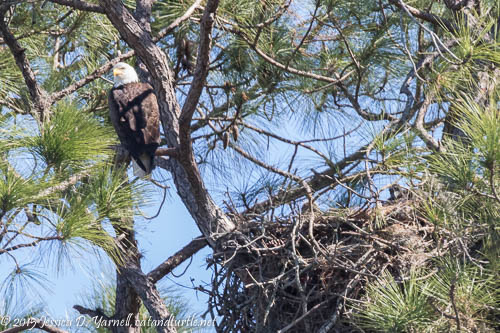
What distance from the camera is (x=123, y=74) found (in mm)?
3344

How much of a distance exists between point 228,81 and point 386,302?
147 centimetres

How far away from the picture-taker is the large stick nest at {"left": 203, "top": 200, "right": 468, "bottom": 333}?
2.53m

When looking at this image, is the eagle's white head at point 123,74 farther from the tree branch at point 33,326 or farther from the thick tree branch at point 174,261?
the tree branch at point 33,326

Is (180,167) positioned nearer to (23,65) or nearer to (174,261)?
(174,261)

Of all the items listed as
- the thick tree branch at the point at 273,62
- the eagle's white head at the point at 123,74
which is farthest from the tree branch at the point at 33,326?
the thick tree branch at the point at 273,62

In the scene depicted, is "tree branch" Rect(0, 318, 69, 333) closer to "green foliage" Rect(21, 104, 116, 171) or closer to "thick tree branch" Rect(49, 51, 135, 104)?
"green foliage" Rect(21, 104, 116, 171)

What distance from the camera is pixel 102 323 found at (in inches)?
132

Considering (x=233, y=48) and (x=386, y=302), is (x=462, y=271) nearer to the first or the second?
(x=386, y=302)

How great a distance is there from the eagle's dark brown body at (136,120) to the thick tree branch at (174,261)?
0.42m

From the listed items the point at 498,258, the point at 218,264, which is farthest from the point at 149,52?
the point at 498,258

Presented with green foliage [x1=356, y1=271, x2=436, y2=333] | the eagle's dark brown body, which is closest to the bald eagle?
the eagle's dark brown body

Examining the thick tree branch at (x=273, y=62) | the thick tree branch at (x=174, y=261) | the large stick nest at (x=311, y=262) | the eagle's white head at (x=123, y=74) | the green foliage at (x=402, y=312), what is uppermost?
the eagle's white head at (x=123, y=74)

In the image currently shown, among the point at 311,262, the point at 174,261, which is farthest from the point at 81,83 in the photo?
the point at 311,262

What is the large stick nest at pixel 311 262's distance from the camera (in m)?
2.53
